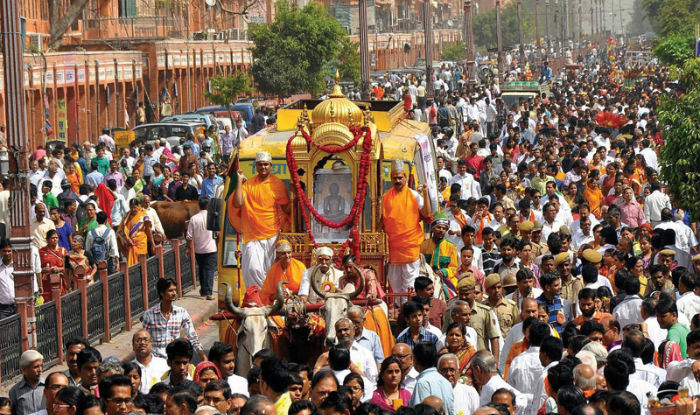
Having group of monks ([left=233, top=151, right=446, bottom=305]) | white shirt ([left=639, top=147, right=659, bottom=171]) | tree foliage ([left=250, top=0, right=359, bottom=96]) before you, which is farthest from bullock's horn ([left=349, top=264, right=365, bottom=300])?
tree foliage ([left=250, top=0, right=359, bottom=96])

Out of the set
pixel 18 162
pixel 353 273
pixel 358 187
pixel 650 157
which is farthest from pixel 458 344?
pixel 650 157

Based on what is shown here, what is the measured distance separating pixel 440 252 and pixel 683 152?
137 inches

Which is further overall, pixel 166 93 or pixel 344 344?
pixel 166 93

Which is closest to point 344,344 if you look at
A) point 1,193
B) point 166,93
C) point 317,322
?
point 317,322

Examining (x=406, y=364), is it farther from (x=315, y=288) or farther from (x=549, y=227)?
(x=549, y=227)

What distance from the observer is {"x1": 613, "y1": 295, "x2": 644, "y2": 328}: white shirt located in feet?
40.9

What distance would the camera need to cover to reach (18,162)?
49.8ft

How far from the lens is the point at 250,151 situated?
603 inches

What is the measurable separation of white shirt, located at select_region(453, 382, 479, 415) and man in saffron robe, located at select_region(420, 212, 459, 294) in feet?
16.4

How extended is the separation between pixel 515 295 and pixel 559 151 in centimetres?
1168

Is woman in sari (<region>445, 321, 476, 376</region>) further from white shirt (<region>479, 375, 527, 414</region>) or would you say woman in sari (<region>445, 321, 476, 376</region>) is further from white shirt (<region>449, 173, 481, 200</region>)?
white shirt (<region>449, 173, 481, 200</region>)

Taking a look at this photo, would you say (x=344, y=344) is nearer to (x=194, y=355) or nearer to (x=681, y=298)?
(x=194, y=355)

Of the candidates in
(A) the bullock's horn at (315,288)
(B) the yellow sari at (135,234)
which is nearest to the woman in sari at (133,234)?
(B) the yellow sari at (135,234)

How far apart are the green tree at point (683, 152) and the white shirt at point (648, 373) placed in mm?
6697
